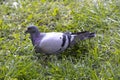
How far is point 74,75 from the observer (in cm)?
353

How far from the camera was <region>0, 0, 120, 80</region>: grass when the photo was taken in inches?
140

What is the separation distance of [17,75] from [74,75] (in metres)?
0.60

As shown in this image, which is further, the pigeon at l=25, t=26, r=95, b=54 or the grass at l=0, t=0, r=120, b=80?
the pigeon at l=25, t=26, r=95, b=54

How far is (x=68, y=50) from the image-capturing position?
4.10 meters

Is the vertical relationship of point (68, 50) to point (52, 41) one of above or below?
below

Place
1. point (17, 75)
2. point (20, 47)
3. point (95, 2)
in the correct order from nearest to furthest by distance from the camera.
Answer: point (17, 75)
point (20, 47)
point (95, 2)

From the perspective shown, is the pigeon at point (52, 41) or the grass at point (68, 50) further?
the pigeon at point (52, 41)

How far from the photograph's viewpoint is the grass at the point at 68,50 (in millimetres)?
3561

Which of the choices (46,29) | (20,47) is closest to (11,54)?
(20,47)

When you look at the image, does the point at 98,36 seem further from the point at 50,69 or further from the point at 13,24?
the point at 13,24

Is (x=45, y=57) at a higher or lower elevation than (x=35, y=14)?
lower

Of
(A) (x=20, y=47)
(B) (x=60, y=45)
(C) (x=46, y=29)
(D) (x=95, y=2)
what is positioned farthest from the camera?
(D) (x=95, y=2)

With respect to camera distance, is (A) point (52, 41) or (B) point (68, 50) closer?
(A) point (52, 41)

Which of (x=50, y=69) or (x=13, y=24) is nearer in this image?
(x=50, y=69)
